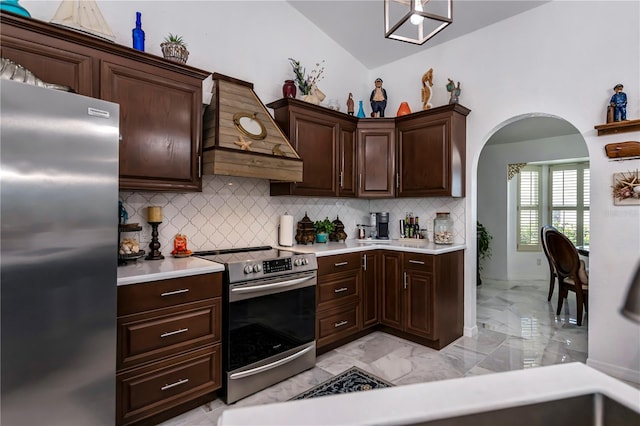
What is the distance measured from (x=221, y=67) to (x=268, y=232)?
1590 millimetres

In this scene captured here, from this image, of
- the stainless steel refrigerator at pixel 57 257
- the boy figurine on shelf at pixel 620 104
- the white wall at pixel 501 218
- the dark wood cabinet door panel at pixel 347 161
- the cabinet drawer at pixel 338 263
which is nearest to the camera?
the stainless steel refrigerator at pixel 57 257

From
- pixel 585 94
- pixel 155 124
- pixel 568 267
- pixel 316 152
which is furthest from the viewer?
pixel 568 267

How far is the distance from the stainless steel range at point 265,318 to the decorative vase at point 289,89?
1.57 metres

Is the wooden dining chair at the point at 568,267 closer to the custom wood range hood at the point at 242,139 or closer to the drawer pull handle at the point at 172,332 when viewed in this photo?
the custom wood range hood at the point at 242,139

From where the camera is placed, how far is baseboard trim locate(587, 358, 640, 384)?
2.53m

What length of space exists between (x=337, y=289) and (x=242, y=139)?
62.4 inches

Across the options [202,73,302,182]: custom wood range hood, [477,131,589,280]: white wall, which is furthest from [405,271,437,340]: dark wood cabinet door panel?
[477,131,589,280]: white wall

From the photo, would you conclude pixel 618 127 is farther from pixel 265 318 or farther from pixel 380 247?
pixel 265 318

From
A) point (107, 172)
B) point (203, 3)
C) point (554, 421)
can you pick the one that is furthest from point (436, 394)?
point (203, 3)

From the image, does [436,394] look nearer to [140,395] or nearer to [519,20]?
[140,395]

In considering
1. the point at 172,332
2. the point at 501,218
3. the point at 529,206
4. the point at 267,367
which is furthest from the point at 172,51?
the point at 529,206

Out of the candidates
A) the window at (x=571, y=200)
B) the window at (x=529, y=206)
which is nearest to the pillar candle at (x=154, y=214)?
the window at (x=529, y=206)

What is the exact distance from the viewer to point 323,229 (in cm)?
370

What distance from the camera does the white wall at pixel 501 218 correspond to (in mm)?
6070
